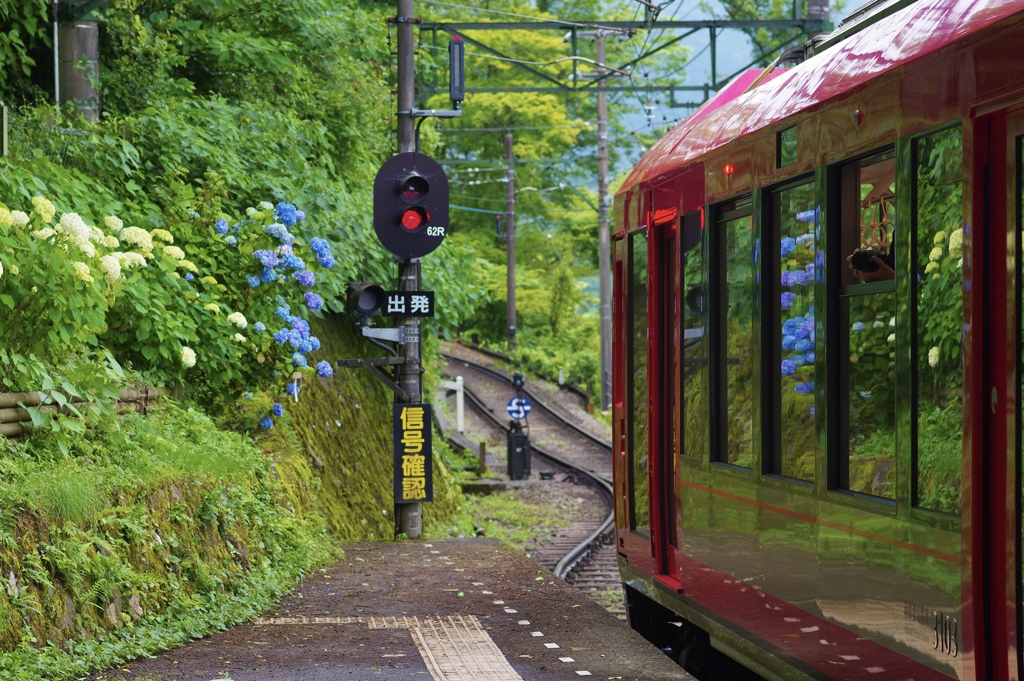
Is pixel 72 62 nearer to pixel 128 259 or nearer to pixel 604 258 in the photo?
pixel 128 259

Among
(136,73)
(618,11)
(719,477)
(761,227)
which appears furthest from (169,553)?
(618,11)

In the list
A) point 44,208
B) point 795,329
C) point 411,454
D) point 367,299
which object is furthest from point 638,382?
point 411,454

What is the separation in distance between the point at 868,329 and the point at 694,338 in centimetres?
207

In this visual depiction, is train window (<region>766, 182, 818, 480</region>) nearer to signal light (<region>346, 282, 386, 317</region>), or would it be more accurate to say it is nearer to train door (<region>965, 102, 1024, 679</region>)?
train door (<region>965, 102, 1024, 679</region>)

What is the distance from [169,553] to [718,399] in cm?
350

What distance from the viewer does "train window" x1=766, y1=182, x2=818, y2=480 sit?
18.4 ft

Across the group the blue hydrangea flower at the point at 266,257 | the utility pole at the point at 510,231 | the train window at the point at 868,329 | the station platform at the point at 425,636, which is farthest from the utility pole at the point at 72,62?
the utility pole at the point at 510,231

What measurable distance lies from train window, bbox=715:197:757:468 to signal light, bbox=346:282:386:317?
22.3 ft

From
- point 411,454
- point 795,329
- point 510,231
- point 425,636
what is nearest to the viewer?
point 795,329

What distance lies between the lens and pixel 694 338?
7121mm

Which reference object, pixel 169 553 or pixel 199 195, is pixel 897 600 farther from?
pixel 199 195

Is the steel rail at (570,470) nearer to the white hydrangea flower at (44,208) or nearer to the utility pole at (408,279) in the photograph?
the utility pole at (408,279)

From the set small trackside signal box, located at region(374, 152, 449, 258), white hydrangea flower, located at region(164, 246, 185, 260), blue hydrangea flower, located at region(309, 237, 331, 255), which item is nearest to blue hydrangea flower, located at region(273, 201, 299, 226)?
blue hydrangea flower, located at region(309, 237, 331, 255)

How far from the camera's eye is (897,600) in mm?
4773
